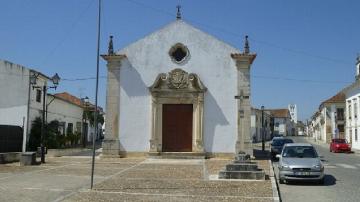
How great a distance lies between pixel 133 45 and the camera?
25547 millimetres

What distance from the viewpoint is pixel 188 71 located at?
25047 millimetres

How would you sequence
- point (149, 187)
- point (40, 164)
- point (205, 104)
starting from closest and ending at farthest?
point (149, 187) → point (40, 164) → point (205, 104)

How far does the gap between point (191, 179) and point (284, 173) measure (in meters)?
3.07

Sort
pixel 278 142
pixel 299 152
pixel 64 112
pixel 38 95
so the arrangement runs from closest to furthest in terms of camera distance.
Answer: pixel 299 152 < pixel 278 142 < pixel 38 95 < pixel 64 112

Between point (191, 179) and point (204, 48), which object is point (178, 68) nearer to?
point (204, 48)

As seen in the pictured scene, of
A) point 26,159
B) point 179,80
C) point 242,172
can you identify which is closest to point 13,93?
point 26,159

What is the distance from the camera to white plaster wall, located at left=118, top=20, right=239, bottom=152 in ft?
80.4

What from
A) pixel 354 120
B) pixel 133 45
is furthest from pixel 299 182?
pixel 354 120

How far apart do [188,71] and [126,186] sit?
12920mm

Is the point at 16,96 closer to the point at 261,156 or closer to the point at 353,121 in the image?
the point at 261,156

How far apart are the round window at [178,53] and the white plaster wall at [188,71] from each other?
0.75ft

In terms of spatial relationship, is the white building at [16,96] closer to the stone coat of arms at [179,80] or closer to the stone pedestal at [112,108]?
the stone pedestal at [112,108]

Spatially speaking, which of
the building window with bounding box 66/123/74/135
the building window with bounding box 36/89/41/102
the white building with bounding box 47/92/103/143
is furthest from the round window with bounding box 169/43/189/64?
the building window with bounding box 66/123/74/135

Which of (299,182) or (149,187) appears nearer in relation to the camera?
(149,187)
